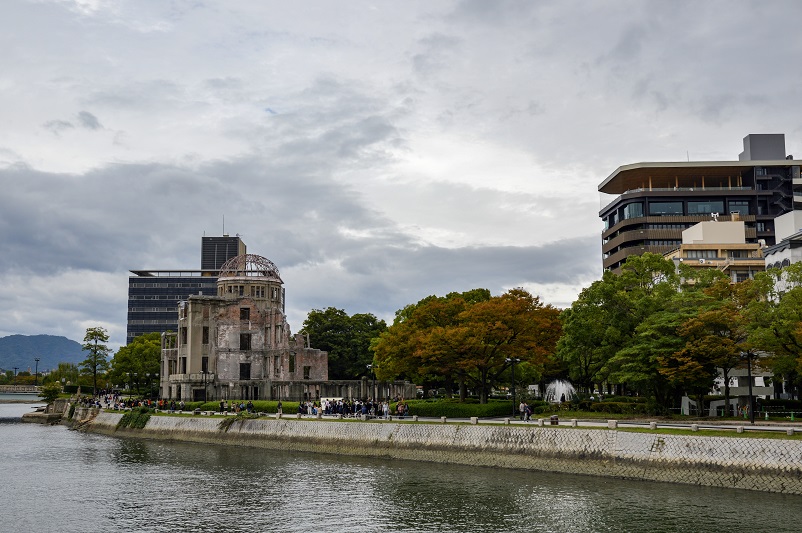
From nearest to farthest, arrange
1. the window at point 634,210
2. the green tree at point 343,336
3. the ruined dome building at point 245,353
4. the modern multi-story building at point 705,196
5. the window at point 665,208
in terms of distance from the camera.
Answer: the ruined dome building at point 245,353 < the green tree at point 343,336 < the modern multi-story building at point 705,196 < the window at point 665,208 < the window at point 634,210

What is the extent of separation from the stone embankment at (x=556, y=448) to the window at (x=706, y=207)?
107 m

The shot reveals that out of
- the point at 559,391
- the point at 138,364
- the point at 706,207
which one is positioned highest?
the point at 706,207

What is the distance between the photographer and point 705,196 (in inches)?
5714

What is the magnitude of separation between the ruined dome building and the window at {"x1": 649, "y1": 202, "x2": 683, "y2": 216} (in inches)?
2556

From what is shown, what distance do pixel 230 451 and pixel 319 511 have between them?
1206 inches

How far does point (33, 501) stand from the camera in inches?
1639

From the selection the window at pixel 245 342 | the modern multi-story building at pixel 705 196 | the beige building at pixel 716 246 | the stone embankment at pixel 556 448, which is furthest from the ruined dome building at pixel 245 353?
the modern multi-story building at pixel 705 196

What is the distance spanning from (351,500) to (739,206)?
127m

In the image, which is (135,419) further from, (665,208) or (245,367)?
(665,208)

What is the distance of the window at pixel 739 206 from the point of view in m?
144

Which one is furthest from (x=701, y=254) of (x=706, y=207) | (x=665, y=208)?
(x=706, y=207)

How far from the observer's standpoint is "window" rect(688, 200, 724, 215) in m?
145

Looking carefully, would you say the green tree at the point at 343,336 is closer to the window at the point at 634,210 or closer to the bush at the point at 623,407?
the window at the point at 634,210

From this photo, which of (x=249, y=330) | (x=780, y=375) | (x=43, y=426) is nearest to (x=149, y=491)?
(x=780, y=375)
